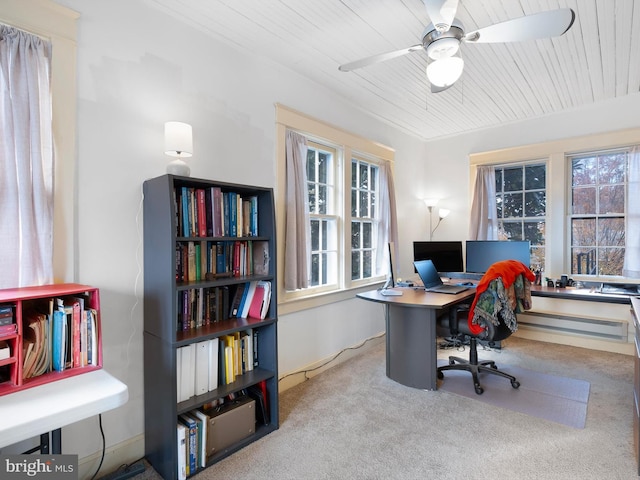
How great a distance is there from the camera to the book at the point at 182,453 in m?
1.79

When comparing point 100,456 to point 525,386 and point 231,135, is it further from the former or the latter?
point 525,386

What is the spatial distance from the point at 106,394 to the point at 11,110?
134cm

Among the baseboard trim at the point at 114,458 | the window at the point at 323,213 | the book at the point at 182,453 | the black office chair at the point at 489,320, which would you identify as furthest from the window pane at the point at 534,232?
the baseboard trim at the point at 114,458

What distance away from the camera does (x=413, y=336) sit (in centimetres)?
291

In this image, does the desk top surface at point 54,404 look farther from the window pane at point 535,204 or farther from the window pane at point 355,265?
the window pane at point 535,204

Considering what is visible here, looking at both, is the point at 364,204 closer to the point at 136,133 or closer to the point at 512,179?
the point at 512,179

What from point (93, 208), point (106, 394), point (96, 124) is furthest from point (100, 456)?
point (96, 124)

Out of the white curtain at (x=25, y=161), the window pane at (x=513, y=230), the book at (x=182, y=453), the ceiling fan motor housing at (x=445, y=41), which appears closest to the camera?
the white curtain at (x=25, y=161)

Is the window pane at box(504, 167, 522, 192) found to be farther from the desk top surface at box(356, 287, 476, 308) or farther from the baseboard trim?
the baseboard trim

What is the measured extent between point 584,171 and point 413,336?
118 inches

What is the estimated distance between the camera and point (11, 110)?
1568mm

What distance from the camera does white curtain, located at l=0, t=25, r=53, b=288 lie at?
61.7 inches

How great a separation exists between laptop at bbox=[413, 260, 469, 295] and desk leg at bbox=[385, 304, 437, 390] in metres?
0.48

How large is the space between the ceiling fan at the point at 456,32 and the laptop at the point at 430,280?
1.75m
